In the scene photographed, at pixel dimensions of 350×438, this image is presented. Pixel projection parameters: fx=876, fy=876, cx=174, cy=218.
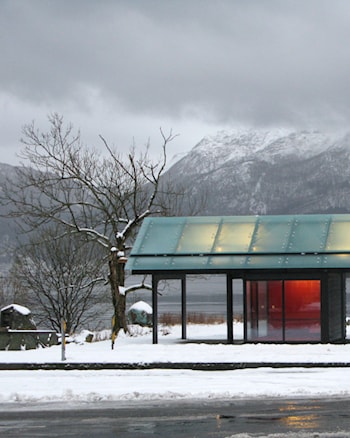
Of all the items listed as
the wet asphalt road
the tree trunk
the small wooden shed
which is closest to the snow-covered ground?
the wet asphalt road

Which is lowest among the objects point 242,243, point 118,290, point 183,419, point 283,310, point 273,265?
point 183,419

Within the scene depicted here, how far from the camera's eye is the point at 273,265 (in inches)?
1127

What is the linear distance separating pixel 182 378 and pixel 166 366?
2312 mm

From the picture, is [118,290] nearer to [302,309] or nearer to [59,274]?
[302,309]

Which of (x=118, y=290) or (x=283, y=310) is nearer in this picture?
(x=283, y=310)

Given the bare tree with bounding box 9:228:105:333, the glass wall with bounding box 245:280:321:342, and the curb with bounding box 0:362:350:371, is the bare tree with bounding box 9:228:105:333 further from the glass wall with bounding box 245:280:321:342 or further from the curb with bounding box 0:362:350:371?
the curb with bounding box 0:362:350:371

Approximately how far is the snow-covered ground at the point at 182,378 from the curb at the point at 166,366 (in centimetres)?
21

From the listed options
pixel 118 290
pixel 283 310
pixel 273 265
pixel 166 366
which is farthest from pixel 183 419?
pixel 118 290

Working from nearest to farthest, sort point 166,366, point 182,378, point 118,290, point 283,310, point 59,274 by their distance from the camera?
point 182,378, point 166,366, point 283,310, point 118,290, point 59,274

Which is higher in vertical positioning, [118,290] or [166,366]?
[118,290]

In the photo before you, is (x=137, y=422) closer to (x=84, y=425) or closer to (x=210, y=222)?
(x=84, y=425)

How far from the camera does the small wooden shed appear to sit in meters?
28.5

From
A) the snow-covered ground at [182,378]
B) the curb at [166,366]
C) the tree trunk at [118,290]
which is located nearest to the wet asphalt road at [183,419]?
the snow-covered ground at [182,378]

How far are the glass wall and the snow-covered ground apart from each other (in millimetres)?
3415
